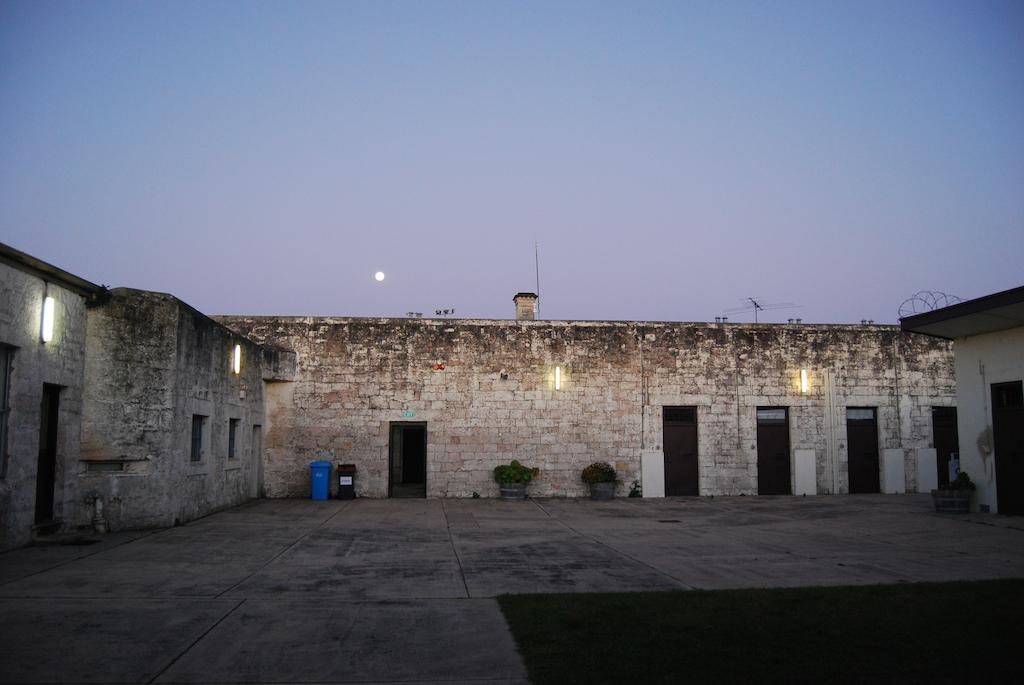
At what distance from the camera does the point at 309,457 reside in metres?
19.9

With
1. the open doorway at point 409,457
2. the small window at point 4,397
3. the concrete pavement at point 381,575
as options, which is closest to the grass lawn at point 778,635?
the concrete pavement at point 381,575

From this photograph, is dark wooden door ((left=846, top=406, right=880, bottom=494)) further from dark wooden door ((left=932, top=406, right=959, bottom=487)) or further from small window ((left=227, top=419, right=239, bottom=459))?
small window ((left=227, top=419, right=239, bottom=459))

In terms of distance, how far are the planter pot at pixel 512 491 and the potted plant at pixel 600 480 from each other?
1676 millimetres

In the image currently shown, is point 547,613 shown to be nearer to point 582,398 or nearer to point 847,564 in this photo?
point 847,564

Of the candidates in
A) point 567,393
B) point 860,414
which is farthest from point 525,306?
point 860,414

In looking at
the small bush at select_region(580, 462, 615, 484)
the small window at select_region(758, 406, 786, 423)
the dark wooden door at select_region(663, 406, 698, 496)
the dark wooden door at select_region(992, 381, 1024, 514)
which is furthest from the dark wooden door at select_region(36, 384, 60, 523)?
the small window at select_region(758, 406, 786, 423)

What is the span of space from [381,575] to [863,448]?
16413 mm

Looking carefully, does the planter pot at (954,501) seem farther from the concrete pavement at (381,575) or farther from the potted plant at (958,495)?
the concrete pavement at (381,575)

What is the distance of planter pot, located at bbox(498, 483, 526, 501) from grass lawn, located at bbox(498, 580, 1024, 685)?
12.0 metres

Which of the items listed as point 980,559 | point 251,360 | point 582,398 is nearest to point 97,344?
point 251,360

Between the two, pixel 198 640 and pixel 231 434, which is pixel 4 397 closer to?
pixel 198 640

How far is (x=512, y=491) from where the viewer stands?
774 inches

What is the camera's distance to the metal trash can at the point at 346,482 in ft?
64.0

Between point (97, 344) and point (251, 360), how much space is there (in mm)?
5606
